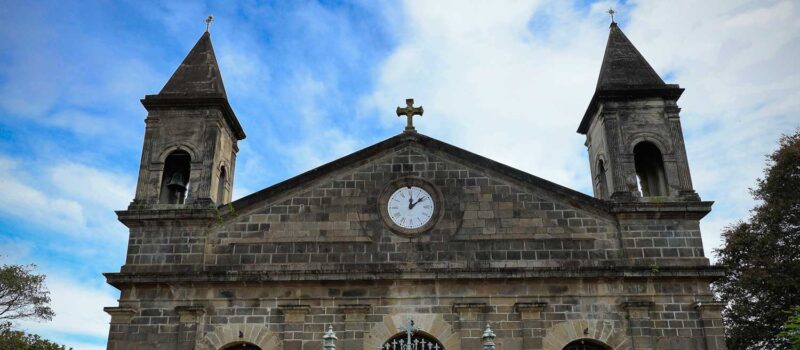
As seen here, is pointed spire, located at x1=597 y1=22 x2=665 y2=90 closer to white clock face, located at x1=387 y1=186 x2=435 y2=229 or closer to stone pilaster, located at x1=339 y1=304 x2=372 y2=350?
white clock face, located at x1=387 y1=186 x2=435 y2=229

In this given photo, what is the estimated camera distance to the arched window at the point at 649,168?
17.6 meters

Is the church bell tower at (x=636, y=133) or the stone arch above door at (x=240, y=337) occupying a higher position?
the church bell tower at (x=636, y=133)

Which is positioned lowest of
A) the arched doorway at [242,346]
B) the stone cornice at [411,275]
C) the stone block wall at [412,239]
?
the arched doorway at [242,346]

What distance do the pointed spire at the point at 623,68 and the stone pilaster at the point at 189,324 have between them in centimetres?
1107

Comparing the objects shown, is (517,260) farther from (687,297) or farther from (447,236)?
(687,297)

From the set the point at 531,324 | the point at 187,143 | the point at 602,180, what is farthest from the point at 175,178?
the point at 602,180

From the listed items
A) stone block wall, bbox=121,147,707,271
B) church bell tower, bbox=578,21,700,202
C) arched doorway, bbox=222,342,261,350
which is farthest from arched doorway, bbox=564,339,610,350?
arched doorway, bbox=222,342,261,350

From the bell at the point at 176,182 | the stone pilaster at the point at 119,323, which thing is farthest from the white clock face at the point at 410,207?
the stone pilaster at the point at 119,323

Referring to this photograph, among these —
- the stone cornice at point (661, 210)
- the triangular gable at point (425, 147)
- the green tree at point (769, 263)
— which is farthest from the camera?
the green tree at point (769, 263)

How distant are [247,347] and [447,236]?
200 inches

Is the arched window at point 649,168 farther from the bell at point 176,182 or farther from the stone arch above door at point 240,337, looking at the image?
the bell at point 176,182

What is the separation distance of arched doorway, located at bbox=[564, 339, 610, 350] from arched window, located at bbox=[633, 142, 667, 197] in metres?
4.45

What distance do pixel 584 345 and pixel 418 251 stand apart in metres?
4.13

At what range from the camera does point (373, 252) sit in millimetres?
15758
